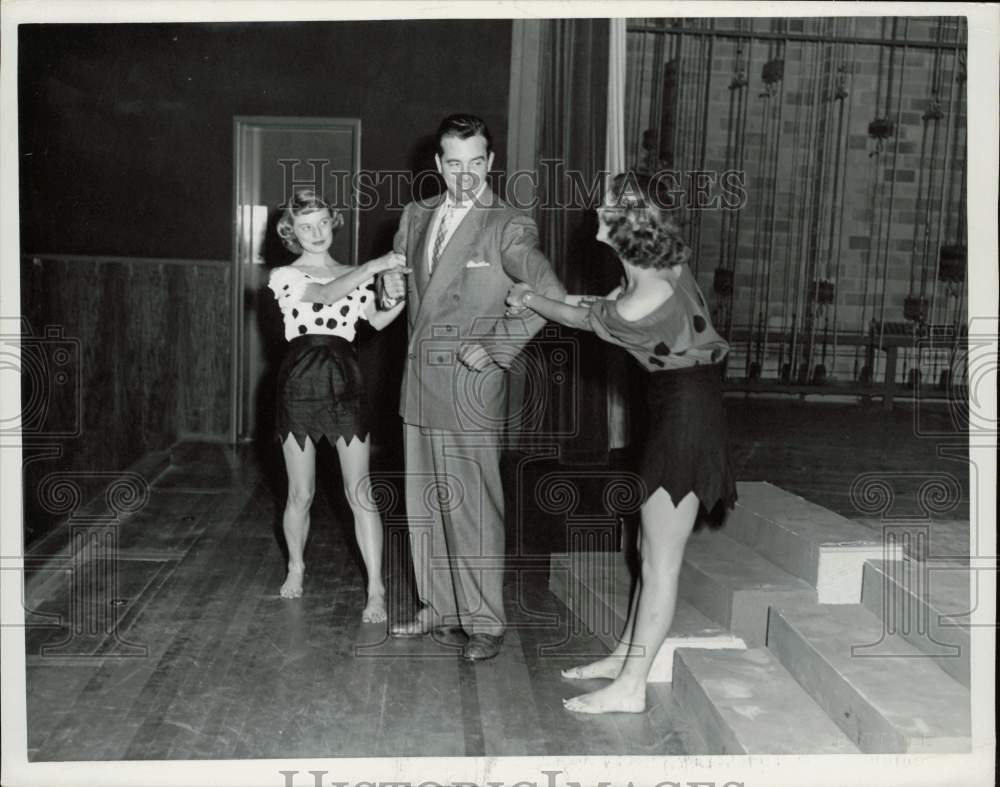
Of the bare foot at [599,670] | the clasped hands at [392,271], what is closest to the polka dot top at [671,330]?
the clasped hands at [392,271]

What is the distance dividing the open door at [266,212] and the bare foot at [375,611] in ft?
10.9

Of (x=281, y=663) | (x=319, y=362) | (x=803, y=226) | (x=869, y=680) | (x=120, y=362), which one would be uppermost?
(x=803, y=226)

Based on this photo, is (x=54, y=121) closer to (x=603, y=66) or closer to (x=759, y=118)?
(x=603, y=66)

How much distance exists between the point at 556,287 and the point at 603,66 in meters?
3.14

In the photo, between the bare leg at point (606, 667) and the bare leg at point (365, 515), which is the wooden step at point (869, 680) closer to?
the bare leg at point (606, 667)

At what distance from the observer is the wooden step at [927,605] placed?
272cm

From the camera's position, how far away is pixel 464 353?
312 centimetres

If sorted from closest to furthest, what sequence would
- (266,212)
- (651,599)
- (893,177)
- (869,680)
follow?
(869,680)
(651,599)
(266,212)
(893,177)

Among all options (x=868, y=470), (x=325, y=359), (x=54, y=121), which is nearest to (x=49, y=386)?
(x=54, y=121)

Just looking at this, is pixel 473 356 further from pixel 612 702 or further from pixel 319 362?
pixel 612 702

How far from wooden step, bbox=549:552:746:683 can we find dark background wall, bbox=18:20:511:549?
8.75 feet

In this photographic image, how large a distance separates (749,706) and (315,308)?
1.81 m

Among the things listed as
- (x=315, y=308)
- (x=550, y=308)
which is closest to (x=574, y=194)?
(x=315, y=308)

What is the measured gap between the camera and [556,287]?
307cm
